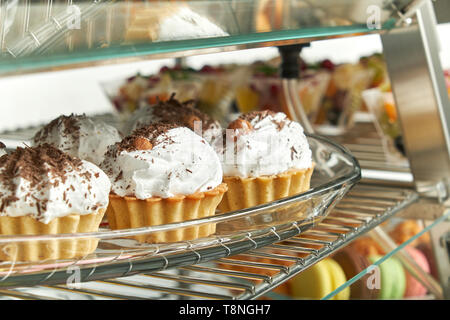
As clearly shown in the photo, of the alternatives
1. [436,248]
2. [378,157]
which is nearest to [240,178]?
[436,248]

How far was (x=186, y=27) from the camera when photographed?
816 mm

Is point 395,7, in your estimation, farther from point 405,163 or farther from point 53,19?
point 53,19

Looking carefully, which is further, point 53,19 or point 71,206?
point 71,206

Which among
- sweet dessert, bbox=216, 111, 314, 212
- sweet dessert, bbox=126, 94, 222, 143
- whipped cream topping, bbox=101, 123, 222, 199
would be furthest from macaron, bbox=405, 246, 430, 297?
whipped cream topping, bbox=101, 123, 222, 199

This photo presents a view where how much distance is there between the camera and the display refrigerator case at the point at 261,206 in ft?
2.30

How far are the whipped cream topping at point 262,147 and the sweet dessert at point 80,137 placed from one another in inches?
8.2

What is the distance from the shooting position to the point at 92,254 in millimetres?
804

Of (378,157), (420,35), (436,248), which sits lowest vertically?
(436,248)

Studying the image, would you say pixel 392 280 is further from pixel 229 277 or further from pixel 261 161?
pixel 229 277

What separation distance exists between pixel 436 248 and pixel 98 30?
3.46 ft

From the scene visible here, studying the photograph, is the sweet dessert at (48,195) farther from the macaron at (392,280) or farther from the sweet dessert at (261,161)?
Result: the macaron at (392,280)

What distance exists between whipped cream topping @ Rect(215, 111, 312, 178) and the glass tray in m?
0.13

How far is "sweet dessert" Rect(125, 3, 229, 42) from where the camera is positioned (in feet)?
2.48

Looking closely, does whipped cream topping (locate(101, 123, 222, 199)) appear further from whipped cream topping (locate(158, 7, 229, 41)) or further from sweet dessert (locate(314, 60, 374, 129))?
sweet dessert (locate(314, 60, 374, 129))
